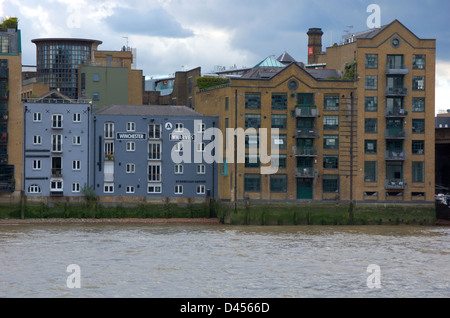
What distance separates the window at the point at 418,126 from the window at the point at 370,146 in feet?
13.3

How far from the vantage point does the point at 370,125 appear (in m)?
86.0

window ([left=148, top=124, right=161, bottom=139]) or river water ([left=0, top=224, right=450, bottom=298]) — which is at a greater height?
window ([left=148, top=124, right=161, bottom=139])

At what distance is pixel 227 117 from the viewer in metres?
85.6

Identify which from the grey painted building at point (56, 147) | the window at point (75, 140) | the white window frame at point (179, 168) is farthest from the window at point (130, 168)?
the window at point (75, 140)

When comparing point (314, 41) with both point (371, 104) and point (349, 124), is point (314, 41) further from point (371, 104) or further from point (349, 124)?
point (349, 124)

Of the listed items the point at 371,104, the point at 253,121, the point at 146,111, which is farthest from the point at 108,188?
the point at 371,104

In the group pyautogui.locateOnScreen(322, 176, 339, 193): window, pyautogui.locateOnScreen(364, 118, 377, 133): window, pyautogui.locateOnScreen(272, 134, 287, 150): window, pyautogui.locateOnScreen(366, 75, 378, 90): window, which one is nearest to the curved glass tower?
pyautogui.locateOnScreen(272, 134, 287, 150): window

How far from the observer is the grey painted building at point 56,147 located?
85562mm

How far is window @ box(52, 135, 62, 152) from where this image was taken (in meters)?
86.1

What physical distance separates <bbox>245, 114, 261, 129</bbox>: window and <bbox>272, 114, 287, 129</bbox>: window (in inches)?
56.7

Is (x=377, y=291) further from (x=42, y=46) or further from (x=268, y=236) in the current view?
(x=42, y=46)

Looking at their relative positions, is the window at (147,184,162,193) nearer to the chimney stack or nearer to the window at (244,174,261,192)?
the window at (244,174,261,192)

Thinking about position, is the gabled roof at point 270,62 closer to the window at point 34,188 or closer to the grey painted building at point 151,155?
the grey painted building at point 151,155

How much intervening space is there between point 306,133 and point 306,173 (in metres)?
3.74
